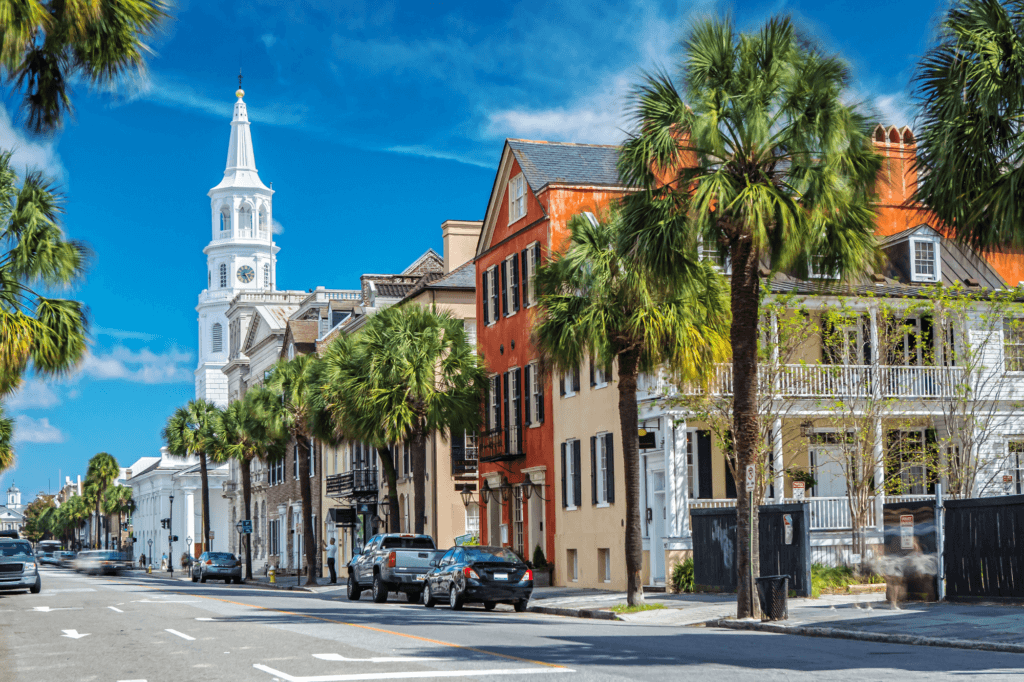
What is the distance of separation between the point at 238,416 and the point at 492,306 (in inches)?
1068

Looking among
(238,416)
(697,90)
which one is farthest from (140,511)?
(697,90)

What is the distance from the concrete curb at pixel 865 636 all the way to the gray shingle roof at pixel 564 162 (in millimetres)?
19697

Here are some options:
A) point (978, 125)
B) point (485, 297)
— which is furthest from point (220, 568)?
point (978, 125)

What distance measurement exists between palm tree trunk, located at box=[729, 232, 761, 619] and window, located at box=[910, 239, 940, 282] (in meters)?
15.3

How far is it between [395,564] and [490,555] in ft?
20.5

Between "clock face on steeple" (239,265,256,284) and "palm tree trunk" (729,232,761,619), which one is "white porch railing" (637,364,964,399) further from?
"clock face on steeple" (239,265,256,284)

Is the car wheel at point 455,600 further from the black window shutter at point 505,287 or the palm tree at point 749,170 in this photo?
the black window shutter at point 505,287

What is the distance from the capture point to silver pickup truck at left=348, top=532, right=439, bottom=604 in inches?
1294

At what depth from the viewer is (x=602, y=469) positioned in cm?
3469

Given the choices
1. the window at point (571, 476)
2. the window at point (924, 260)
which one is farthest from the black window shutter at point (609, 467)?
the window at point (924, 260)

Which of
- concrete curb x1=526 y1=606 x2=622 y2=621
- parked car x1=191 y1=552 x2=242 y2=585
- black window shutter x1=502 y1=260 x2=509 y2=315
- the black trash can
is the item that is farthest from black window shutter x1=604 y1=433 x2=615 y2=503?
parked car x1=191 y1=552 x2=242 y2=585

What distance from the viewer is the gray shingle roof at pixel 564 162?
38.7m

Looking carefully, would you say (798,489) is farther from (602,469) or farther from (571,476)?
(571,476)

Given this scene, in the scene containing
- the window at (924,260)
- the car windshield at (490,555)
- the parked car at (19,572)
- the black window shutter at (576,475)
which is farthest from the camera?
the parked car at (19,572)
